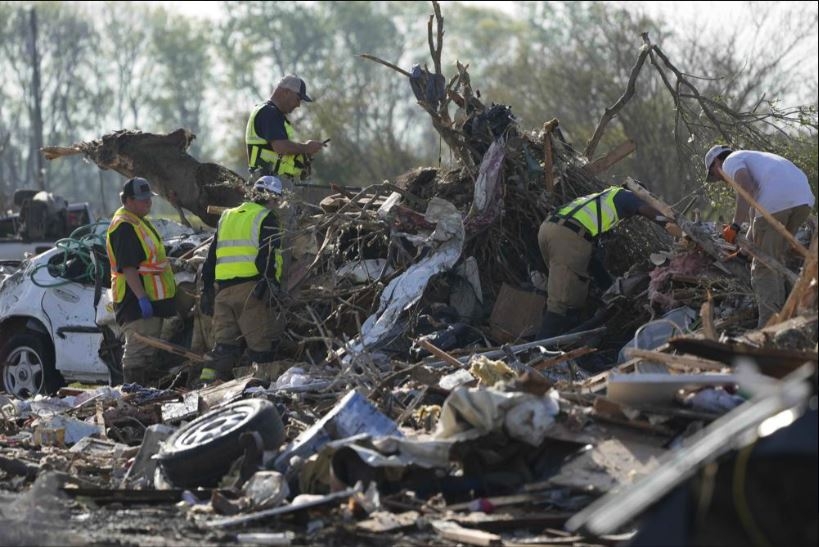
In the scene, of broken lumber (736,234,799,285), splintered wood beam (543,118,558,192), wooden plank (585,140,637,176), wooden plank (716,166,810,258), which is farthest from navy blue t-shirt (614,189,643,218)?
wooden plank (585,140,637,176)

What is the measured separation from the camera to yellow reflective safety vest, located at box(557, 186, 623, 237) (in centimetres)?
1125

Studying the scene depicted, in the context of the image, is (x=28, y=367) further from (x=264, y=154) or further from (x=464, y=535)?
(x=464, y=535)

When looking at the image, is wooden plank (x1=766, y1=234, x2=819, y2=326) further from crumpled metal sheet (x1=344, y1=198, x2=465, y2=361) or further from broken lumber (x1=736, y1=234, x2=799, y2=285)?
crumpled metal sheet (x1=344, y1=198, x2=465, y2=361)

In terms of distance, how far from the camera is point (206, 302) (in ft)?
40.5

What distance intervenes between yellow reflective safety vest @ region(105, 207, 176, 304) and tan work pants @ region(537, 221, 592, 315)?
10.7ft

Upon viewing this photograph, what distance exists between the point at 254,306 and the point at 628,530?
5.70 m

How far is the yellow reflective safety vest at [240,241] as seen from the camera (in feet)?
38.0

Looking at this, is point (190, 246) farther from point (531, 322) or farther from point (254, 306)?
point (531, 322)

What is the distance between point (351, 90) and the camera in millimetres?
42281

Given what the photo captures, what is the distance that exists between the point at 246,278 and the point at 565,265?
8.44 ft

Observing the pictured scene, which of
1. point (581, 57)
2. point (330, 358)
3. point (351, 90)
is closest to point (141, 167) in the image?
point (330, 358)

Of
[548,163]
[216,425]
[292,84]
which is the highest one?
[292,84]

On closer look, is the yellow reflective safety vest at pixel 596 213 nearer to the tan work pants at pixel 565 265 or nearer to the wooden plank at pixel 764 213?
the tan work pants at pixel 565 265

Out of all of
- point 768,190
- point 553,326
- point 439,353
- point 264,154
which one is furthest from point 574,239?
point 264,154
